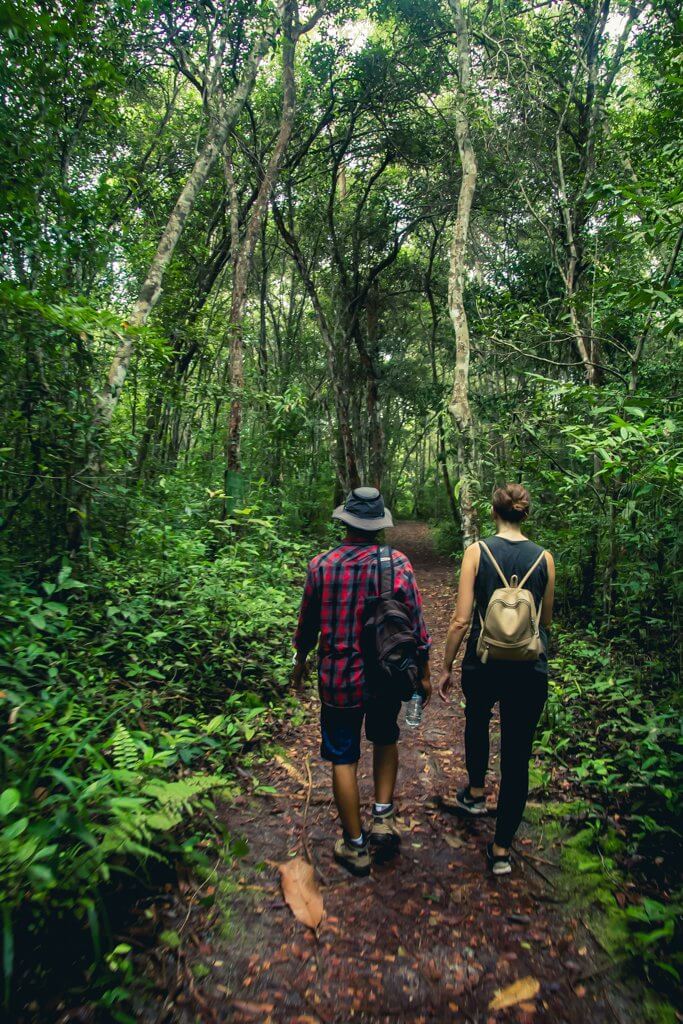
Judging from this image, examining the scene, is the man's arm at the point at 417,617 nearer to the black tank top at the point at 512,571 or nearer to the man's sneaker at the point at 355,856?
the black tank top at the point at 512,571

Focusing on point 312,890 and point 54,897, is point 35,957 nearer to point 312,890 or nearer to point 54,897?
point 54,897

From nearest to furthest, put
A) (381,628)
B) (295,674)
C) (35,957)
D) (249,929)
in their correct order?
(35,957), (249,929), (381,628), (295,674)

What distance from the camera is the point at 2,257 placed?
469 cm

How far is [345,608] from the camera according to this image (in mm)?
3025

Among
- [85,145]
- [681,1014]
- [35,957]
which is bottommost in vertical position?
[681,1014]

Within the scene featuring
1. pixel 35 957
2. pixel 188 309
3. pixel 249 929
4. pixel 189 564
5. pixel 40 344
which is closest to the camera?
pixel 35 957

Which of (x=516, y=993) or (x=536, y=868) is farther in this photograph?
(x=536, y=868)

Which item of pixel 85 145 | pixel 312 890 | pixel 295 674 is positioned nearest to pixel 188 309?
pixel 85 145

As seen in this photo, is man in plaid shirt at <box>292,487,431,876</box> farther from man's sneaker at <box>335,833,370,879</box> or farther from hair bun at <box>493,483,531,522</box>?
hair bun at <box>493,483,531,522</box>

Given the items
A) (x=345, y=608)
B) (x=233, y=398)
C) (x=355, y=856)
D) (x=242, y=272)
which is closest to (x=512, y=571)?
(x=345, y=608)

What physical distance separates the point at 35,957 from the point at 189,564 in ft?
13.3

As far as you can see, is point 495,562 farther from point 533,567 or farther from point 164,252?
point 164,252

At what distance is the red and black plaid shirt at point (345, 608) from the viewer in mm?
2979

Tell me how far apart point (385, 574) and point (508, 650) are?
0.81 metres
